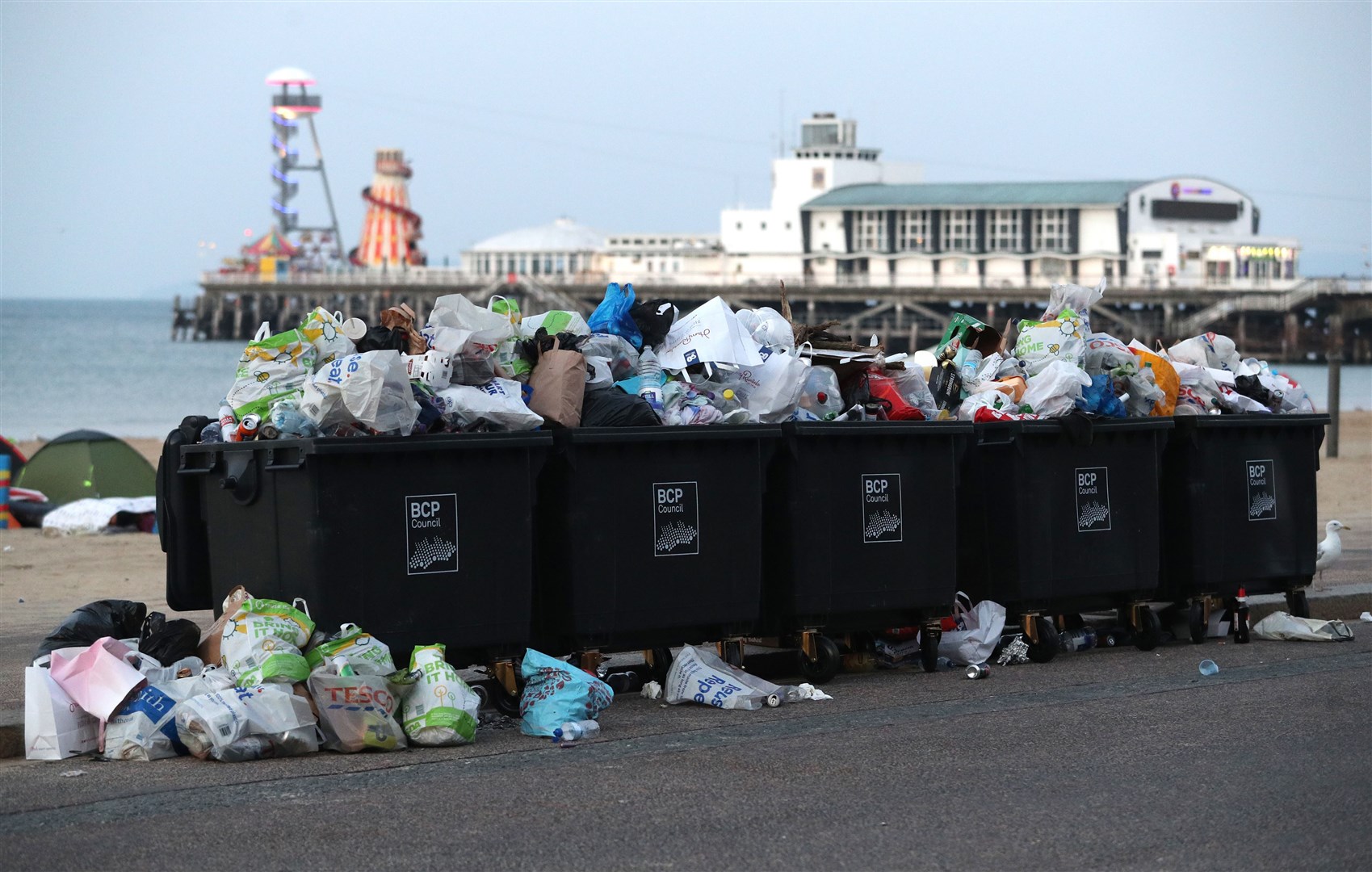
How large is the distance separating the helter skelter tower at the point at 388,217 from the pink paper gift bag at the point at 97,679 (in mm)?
116743

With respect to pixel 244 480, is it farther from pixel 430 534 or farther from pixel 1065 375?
pixel 1065 375

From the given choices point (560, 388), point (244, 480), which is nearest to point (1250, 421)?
point (560, 388)

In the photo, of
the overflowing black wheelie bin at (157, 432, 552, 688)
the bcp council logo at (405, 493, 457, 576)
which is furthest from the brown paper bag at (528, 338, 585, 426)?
the bcp council logo at (405, 493, 457, 576)

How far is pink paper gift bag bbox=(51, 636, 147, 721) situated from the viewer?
18.6 feet

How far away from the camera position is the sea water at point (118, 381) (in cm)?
4691

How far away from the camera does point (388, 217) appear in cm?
12131

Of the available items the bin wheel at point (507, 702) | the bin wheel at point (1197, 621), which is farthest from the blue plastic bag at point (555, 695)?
the bin wheel at point (1197, 621)

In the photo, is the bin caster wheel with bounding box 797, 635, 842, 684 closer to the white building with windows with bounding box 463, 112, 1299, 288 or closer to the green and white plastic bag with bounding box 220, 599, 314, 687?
the green and white plastic bag with bounding box 220, 599, 314, 687

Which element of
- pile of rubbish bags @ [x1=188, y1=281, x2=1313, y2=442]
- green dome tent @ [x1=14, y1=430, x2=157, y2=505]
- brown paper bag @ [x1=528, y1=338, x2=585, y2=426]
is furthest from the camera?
green dome tent @ [x1=14, y1=430, x2=157, y2=505]

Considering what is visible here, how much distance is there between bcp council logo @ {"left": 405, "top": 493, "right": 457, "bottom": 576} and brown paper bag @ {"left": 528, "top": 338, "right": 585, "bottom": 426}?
59cm

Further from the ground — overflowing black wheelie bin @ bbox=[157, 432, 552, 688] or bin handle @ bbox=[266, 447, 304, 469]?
bin handle @ bbox=[266, 447, 304, 469]

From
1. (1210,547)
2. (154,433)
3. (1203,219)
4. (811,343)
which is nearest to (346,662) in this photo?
(811,343)

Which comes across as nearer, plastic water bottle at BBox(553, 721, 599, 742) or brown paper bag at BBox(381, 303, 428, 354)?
plastic water bottle at BBox(553, 721, 599, 742)

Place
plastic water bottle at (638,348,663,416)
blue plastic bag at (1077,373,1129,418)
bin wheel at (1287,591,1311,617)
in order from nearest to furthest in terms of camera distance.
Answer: plastic water bottle at (638,348,663,416)
blue plastic bag at (1077,373,1129,418)
bin wheel at (1287,591,1311,617)
